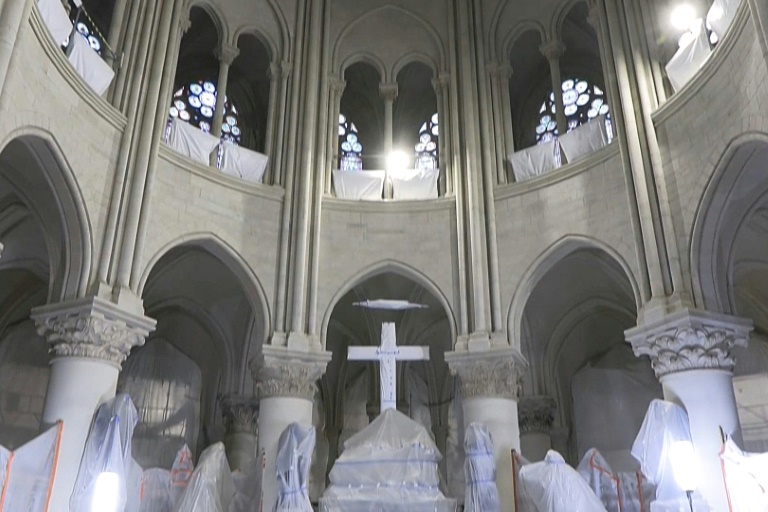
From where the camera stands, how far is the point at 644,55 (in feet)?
42.1

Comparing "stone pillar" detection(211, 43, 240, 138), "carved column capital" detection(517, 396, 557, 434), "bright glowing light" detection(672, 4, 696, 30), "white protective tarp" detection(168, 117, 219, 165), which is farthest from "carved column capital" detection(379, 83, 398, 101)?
"carved column capital" detection(517, 396, 557, 434)

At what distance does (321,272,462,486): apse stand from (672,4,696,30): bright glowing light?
8.11 metres

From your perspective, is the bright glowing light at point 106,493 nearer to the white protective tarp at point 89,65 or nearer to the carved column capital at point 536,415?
the white protective tarp at point 89,65

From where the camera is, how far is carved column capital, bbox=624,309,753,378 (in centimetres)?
1052

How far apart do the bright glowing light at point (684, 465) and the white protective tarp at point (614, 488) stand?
778 millimetres

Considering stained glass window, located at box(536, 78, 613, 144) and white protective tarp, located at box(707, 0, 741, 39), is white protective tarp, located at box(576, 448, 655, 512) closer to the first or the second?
white protective tarp, located at box(707, 0, 741, 39)

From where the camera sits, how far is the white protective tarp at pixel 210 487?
29.5 ft

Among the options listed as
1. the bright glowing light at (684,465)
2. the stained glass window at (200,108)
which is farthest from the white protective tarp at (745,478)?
the stained glass window at (200,108)

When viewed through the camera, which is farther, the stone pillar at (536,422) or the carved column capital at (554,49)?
the stone pillar at (536,422)

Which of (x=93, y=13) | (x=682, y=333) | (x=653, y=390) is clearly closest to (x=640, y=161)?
(x=682, y=333)

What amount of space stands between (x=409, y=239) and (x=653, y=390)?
7662 millimetres

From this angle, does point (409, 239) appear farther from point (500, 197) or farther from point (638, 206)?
point (638, 206)

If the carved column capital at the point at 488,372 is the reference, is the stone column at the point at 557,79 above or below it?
above

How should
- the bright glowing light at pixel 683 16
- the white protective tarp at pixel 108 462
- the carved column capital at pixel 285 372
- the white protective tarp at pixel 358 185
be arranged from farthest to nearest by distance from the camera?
1. the white protective tarp at pixel 358 185
2. the carved column capital at pixel 285 372
3. the bright glowing light at pixel 683 16
4. the white protective tarp at pixel 108 462
